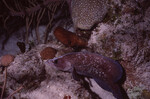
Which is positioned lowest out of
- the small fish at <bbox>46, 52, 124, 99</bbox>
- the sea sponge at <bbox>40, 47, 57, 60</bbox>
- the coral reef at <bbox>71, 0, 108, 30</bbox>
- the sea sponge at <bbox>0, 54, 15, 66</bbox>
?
the sea sponge at <bbox>0, 54, 15, 66</bbox>

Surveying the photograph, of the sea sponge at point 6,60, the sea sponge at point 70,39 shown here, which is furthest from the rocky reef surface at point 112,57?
the sea sponge at point 70,39

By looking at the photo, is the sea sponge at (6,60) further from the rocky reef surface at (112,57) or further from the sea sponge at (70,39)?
the sea sponge at (70,39)

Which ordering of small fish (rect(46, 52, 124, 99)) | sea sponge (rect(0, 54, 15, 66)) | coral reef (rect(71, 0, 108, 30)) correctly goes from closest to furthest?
small fish (rect(46, 52, 124, 99)) → coral reef (rect(71, 0, 108, 30)) → sea sponge (rect(0, 54, 15, 66))

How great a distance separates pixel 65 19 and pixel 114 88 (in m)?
4.06

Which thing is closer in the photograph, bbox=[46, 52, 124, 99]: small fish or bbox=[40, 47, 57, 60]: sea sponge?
bbox=[46, 52, 124, 99]: small fish

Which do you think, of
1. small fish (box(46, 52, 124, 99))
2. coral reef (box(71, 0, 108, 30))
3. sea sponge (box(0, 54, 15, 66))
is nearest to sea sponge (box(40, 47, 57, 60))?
small fish (box(46, 52, 124, 99))

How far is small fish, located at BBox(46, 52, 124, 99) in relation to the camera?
2.73m

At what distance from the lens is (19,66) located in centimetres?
325

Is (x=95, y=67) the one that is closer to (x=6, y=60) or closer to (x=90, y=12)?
(x=90, y=12)

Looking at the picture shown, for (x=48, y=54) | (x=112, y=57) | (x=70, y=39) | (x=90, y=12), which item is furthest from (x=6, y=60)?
(x=112, y=57)

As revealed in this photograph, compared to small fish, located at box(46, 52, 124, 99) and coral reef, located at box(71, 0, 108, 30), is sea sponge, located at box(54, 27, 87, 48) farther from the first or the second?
small fish, located at box(46, 52, 124, 99)

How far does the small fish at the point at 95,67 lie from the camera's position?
273 centimetres

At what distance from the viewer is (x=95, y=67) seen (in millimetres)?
2889

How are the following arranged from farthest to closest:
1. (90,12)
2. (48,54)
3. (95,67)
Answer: (48,54) < (90,12) < (95,67)
